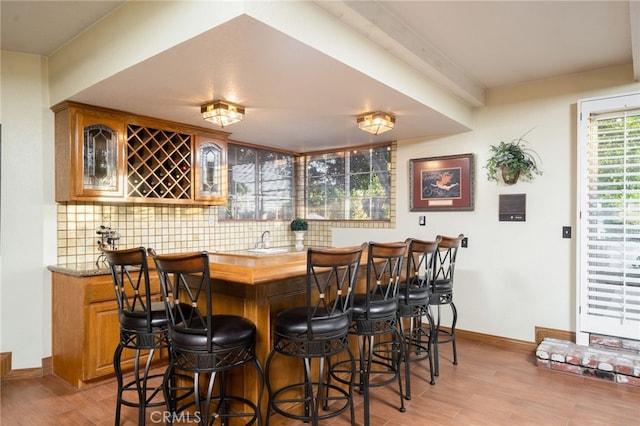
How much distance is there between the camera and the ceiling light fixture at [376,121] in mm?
3582

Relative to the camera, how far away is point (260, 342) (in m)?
2.26

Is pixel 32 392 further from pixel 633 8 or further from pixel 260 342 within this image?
pixel 633 8

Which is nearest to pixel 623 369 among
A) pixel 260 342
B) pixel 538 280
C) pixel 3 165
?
pixel 538 280

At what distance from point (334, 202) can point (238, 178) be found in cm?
139

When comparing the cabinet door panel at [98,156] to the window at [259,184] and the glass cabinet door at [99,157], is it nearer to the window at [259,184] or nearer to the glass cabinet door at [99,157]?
the glass cabinet door at [99,157]

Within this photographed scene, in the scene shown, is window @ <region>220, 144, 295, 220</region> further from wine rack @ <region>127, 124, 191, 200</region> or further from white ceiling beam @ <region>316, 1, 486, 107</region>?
white ceiling beam @ <region>316, 1, 486, 107</region>

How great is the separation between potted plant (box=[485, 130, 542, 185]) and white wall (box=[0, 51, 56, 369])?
4.16 meters

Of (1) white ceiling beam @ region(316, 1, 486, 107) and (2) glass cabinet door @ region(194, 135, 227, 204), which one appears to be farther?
(2) glass cabinet door @ region(194, 135, 227, 204)

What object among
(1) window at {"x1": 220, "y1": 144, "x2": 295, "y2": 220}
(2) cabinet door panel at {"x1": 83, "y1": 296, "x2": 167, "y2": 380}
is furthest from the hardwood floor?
→ (1) window at {"x1": 220, "y1": 144, "x2": 295, "y2": 220}

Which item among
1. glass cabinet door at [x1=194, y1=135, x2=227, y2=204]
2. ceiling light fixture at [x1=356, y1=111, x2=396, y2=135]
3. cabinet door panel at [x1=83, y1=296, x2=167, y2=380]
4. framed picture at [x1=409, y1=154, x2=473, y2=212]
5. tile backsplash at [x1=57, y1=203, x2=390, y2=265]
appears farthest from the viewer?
framed picture at [x1=409, y1=154, x2=473, y2=212]

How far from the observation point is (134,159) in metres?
3.70

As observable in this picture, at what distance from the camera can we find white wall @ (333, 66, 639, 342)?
368 cm

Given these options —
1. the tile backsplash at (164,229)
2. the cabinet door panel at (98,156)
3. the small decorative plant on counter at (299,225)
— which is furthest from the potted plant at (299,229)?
the cabinet door panel at (98,156)

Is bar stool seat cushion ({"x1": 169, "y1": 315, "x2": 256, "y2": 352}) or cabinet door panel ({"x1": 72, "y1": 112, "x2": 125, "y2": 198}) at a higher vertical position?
cabinet door panel ({"x1": 72, "y1": 112, "x2": 125, "y2": 198})
